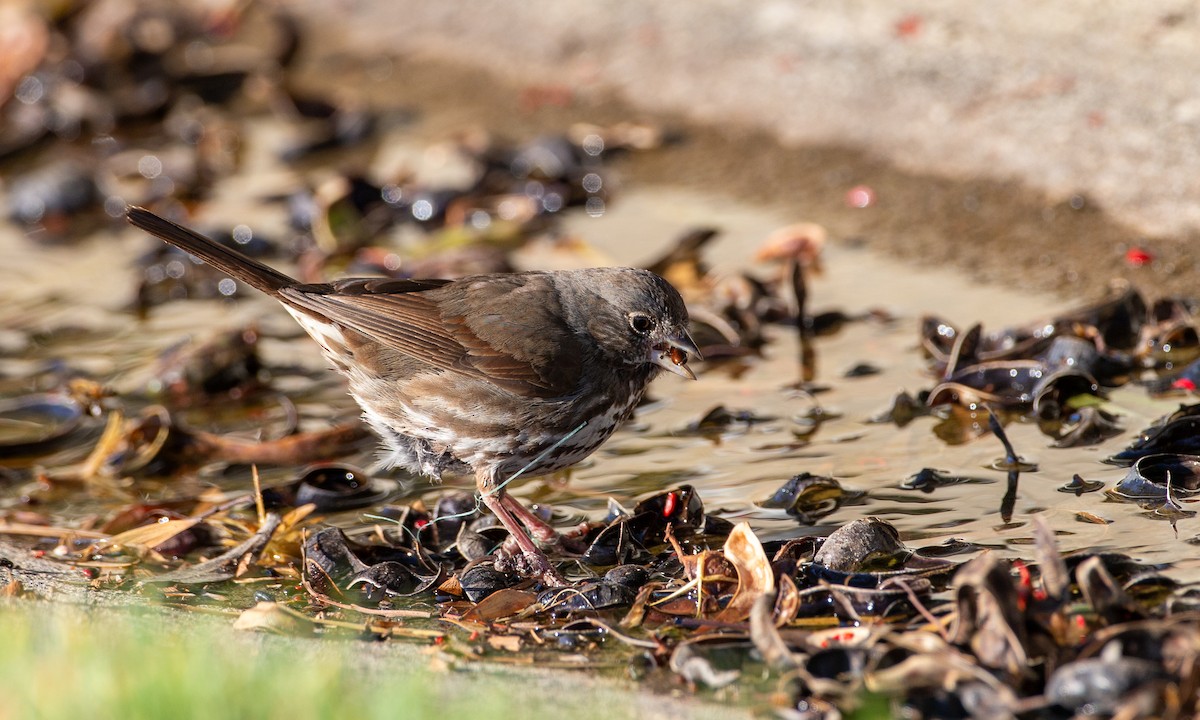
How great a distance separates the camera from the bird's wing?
4809 mm

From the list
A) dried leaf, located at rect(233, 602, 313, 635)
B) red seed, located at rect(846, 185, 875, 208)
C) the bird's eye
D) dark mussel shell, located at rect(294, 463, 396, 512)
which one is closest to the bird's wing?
the bird's eye

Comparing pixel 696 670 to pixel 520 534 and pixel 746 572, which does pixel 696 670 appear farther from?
pixel 520 534

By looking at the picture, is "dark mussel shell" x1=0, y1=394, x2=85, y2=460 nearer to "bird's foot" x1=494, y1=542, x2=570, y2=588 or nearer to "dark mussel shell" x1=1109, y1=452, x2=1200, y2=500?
"bird's foot" x1=494, y1=542, x2=570, y2=588

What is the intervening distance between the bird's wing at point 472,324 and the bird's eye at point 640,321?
21 centimetres

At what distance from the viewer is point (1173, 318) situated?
532 centimetres

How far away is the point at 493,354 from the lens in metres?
4.87

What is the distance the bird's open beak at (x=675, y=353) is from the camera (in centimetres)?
Answer: 493

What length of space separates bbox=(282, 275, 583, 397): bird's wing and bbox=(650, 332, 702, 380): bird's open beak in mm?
302

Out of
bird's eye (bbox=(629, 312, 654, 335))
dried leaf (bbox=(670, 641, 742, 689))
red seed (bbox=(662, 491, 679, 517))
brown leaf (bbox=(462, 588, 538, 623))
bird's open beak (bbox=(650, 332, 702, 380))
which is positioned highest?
bird's eye (bbox=(629, 312, 654, 335))

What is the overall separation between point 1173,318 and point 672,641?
9.19 ft

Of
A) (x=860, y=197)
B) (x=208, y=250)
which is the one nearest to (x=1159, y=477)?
(x=860, y=197)

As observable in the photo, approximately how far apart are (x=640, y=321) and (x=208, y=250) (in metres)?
1.62

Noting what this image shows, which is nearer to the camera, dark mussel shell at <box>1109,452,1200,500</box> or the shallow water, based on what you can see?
dark mussel shell at <box>1109,452,1200,500</box>

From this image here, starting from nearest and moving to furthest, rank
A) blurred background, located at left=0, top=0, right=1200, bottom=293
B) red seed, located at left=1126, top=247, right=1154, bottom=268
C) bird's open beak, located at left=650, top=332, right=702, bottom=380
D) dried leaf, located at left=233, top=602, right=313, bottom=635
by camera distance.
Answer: dried leaf, located at left=233, top=602, right=313, bottom=635
bird's open beak, located at left=650, top=332, right=702, bottom=380
red seed, located at left=1126, top=247, right=1154, bottom=268
blurred background, located at left=0, top=0, right=1200, bottom=293
